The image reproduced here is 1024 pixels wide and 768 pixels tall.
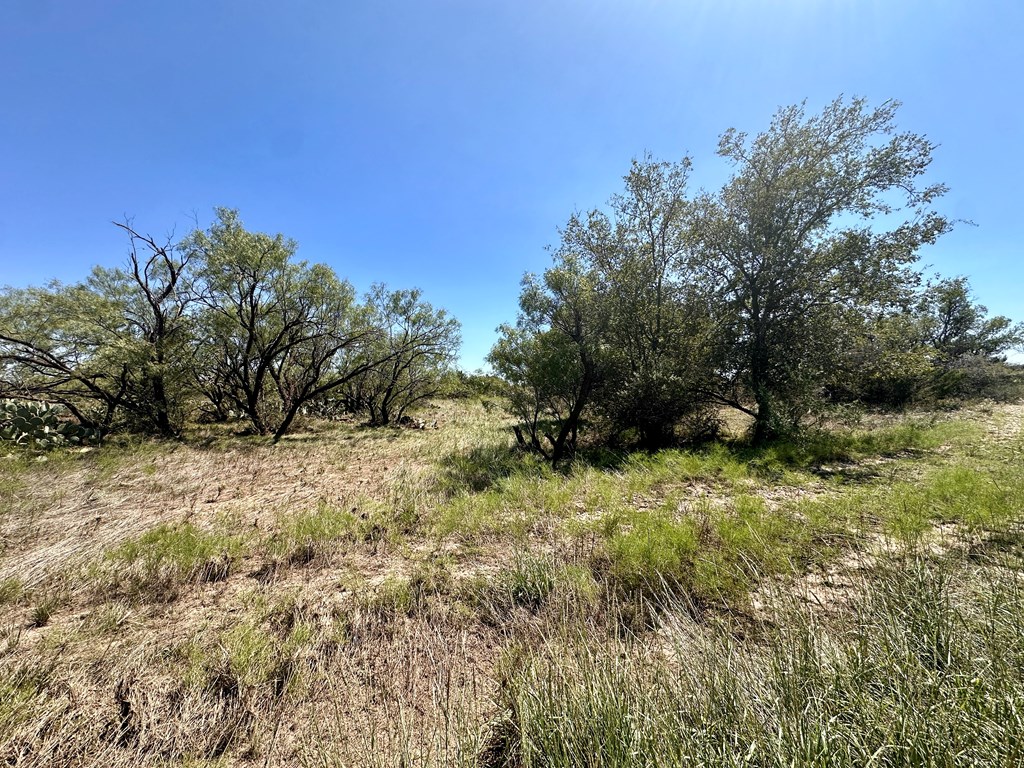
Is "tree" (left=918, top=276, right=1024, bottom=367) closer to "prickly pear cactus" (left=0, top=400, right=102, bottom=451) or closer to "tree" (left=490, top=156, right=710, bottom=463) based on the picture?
"tree" (left=490, top=156, right=710, bottom=463)

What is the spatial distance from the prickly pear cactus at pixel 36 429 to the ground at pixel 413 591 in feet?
12.6

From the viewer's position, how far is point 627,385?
9992 millimetres

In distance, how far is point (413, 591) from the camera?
11.3 ft

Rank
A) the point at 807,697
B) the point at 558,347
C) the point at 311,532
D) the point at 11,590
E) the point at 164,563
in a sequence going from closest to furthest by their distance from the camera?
the point at 807,697 < the point at 11,590 < the point at 164,563 < the point at 311,532 < the point at 558,347

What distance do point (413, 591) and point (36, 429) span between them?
1511cm

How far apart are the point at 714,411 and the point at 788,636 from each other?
1107 cm

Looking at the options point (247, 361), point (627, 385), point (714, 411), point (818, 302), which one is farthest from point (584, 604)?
point (247, 361)

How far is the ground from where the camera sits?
2062mm

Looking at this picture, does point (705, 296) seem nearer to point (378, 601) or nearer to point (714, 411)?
point (714, 411)

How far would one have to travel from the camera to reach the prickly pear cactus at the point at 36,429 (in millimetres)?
9570

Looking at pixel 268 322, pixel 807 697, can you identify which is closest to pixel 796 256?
pixel 807 697

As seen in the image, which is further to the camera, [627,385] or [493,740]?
→ [627,385]

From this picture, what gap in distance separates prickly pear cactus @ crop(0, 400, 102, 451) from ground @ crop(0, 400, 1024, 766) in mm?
3844

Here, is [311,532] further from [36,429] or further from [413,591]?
[36,429]
